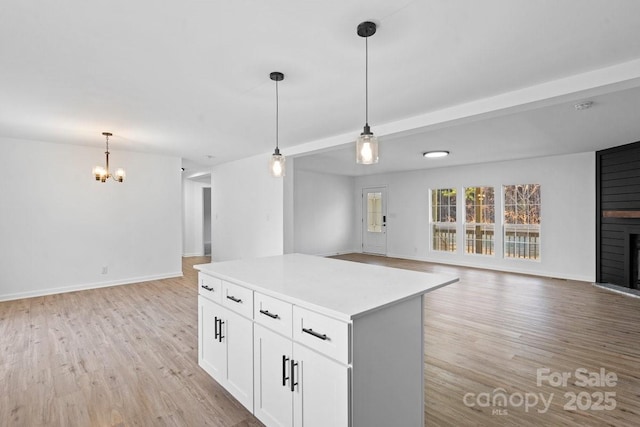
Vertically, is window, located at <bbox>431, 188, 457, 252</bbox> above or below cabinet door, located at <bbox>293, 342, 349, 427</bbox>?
above

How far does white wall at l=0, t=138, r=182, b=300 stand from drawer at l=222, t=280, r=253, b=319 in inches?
178

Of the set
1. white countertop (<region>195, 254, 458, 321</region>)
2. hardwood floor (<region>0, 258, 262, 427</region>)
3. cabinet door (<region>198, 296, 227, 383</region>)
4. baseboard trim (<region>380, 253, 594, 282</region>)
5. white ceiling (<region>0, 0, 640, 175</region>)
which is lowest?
hardwood floor (<region>0, 258, 262, 427</region>)

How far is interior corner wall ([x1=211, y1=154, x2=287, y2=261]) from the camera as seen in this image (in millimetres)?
5734

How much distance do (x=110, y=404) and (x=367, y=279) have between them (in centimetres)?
197

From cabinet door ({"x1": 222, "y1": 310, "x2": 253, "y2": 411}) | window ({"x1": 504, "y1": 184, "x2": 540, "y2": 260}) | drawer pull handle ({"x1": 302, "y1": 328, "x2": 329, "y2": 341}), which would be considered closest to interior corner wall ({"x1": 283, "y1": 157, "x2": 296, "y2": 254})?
cabinet door ({"x1": 222, "y1": 310, "x2": 253, "y2": 411})

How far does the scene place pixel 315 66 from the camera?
99.1 inches

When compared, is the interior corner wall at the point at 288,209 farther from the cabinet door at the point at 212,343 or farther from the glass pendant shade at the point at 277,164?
the cabinet door at the point at 212,343

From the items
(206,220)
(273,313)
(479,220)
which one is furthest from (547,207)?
(206,220)

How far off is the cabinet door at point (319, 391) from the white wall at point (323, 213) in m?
6.93

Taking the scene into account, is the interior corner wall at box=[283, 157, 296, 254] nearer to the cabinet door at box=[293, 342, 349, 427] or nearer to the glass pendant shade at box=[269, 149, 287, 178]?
the glass pendant shade at box=[269, 149, 287, 178]

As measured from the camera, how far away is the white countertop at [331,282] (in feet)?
4.99

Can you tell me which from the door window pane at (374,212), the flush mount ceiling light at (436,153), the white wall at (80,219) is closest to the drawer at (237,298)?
the white wall at (80,219)

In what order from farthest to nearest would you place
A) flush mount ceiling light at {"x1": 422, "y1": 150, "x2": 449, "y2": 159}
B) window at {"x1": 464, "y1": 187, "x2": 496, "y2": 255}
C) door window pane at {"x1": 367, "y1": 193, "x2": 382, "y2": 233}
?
door window pane at {"x1": 367, "y1": 193, "x2": 382, "y2": 233}, window at {"x1": 464, "y1": 187, "x2": 496, "y2": 255}, flush mount ceiling light at {"x1": 422, "y1": 150, "x2": 449, "y2": 159}

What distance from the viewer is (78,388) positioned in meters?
2.40
